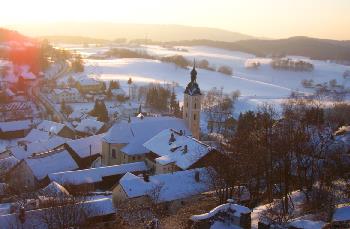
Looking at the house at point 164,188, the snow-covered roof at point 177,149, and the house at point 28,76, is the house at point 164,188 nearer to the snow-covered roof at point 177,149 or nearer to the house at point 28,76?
the snow-covered roof at point 177,149

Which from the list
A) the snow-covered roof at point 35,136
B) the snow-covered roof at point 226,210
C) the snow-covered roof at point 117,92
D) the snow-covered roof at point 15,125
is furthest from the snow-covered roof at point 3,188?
the snow-covered roof at point 117,92

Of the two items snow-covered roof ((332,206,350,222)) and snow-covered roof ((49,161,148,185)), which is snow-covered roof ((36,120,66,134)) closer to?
snow-covered roof ((49,161,148,185))

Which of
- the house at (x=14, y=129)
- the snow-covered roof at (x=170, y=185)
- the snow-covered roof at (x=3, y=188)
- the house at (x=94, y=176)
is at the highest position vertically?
the snow-covered roof at (x=170, y=185)

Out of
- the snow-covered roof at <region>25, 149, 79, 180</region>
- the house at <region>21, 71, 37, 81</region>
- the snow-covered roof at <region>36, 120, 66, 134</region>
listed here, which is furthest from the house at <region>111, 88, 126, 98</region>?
the snow-covered roof at <region>25, 149, 79, 180</region>

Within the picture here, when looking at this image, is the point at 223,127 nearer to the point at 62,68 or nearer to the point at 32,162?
the point at 32,162

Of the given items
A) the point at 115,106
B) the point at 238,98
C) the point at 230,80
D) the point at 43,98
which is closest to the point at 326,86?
the point at 230,80

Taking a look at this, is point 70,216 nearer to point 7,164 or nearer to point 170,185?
point 170,185
